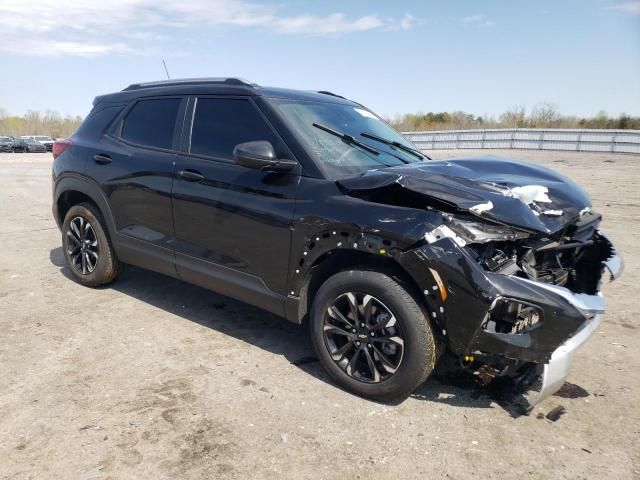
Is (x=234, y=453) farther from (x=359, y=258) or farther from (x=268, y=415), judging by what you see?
(x=359, y=258)

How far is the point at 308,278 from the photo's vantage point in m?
3.35

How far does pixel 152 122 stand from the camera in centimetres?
442

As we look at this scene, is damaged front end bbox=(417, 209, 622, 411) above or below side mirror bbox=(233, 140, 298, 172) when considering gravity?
below

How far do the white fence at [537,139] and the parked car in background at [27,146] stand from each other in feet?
111

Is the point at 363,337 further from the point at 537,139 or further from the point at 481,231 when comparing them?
the point at 537,139

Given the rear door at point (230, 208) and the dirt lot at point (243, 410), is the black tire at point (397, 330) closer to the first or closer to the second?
the dirt lot at point (243, 410)

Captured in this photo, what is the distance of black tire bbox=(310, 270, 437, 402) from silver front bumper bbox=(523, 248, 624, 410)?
60cm

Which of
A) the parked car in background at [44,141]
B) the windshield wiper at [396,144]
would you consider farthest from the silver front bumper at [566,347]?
the parked car in background at [44,141]

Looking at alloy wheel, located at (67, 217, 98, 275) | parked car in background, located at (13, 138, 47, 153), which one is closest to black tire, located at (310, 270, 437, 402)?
alloy wheel, located at (67, 217, 98, 275)

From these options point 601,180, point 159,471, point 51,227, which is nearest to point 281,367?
point 159,471

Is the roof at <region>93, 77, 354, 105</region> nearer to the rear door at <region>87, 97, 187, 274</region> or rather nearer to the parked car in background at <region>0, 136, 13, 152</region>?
the rear door at <region>87, 97, 187, 274</region>

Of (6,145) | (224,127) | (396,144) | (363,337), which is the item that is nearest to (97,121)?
(224,127)

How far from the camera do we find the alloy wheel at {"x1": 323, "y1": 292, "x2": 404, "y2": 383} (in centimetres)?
300

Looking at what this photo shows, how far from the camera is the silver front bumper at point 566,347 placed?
2.64 metres
